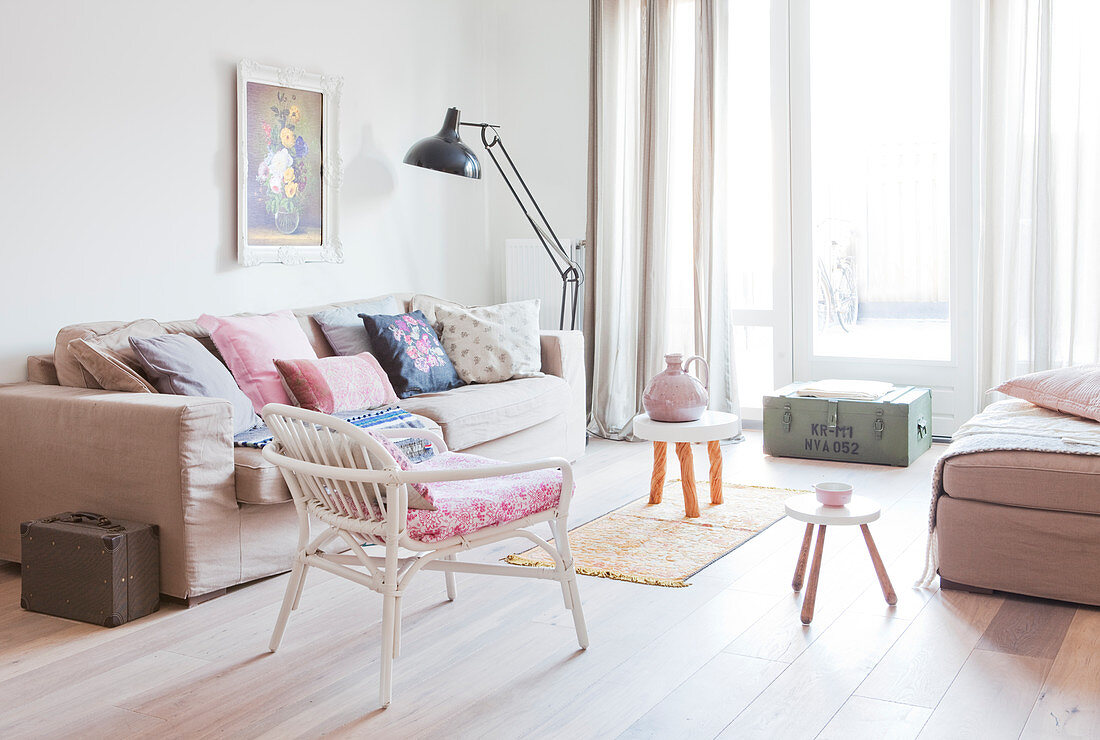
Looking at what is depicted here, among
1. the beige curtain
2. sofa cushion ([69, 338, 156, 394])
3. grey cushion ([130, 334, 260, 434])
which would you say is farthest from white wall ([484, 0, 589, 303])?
sofa cushion ([69, 338, 156, 394])

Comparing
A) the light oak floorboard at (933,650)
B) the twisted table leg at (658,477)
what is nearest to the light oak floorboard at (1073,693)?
the light oak floorboard at (933,650)

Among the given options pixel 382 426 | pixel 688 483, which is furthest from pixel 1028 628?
pixel 382 426

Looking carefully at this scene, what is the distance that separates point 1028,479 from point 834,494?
1.75ft

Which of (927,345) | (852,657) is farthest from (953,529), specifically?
(927,345)

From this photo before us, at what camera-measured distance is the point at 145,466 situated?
9.97 ft

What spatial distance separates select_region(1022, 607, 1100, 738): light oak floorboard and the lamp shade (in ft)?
10.6

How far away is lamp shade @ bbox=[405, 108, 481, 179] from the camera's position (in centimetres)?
486

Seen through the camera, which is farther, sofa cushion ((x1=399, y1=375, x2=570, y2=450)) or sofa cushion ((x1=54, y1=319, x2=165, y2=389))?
sofa cushion ((x1=399, y1=375, x2=570, y2=450))

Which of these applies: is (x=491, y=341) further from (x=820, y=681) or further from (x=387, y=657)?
(x=820, y=681)

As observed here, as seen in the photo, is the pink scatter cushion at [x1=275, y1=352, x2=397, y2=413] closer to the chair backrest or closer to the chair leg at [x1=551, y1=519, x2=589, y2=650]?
the chair backrest

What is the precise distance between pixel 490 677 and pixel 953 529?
4.63ft

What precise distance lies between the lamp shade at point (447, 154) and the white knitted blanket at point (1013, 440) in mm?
2573

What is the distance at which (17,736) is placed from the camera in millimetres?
2201

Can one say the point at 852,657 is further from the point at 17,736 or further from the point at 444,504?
the point at 17,736
